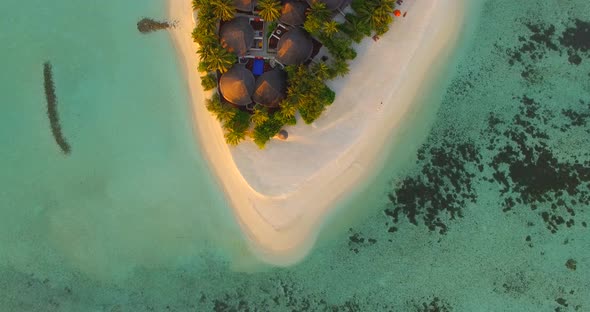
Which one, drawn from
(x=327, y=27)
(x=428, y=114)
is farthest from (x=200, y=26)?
(x=428, y=114)

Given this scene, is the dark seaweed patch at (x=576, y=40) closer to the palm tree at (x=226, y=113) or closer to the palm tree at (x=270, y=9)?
the palm tree at (x=270, y=9)

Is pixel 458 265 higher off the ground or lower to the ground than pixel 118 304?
higher

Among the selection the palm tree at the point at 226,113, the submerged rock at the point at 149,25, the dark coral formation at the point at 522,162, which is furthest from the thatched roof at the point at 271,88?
the dark coral formation at the point at 522,162

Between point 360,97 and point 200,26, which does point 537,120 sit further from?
point 200,26

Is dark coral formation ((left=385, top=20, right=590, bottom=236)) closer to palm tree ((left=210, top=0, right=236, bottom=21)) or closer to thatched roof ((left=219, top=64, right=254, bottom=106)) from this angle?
thatched roof ((left=219, top=64, right=254, bottom=106))

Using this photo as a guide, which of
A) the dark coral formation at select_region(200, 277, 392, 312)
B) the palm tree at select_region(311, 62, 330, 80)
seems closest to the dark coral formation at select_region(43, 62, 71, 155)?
→ the dark coral formation at select_region(200, 277, 392, 312)

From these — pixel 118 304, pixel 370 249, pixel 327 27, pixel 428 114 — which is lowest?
pixel 118 304
